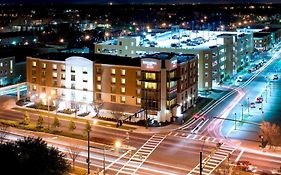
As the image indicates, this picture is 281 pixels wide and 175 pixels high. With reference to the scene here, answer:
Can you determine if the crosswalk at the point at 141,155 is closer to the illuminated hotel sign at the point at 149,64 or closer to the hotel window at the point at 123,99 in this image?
the illuminated hotel sign at the point at 149,64

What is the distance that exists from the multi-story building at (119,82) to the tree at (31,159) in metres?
28.9

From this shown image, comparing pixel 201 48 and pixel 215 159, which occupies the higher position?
pixel 201 48

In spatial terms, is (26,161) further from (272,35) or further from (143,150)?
(272,35)

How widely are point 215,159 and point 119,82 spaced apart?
2490 centimetres

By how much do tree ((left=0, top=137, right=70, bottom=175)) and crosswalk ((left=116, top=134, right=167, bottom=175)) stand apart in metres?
9.56

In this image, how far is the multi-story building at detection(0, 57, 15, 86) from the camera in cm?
9388

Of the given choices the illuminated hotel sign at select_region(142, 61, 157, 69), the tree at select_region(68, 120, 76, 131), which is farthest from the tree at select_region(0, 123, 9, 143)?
the illuminated hotel sign at select_region(142, 61, 157, 69)

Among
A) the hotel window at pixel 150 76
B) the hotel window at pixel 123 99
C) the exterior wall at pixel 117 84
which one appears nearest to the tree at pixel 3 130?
the exterior wall at pixel 117 84

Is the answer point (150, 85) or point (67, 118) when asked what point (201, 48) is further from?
point (67, 118)

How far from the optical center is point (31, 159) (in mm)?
42188

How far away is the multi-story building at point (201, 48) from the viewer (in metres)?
92.3

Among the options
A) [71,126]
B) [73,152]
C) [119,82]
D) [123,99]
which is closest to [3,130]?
→ [71,126]

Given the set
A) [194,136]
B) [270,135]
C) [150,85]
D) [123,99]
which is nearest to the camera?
[270,135]

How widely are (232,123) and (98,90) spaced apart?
2156 centimetres
